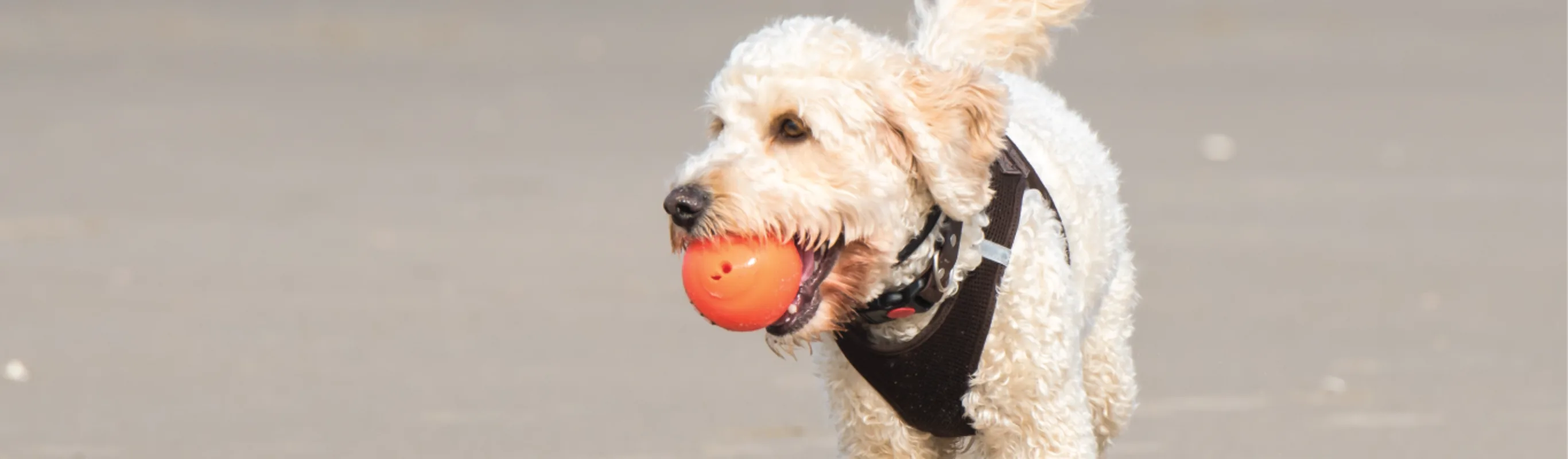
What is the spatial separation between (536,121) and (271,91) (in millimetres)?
2714

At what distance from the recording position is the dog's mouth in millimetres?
4984

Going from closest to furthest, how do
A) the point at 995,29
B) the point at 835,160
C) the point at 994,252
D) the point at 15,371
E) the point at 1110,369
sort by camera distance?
1. the point at 835,160
2. the point at 994,252
3. the point at 1110,369
4. the point at 995,29
5. the point at 15,371

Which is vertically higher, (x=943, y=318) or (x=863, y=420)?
(x=943, y=318)

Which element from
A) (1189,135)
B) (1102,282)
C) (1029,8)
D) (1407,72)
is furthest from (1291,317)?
(1407,72)

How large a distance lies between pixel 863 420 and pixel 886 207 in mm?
795

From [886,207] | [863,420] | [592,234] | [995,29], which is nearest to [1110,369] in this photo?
[863,420]

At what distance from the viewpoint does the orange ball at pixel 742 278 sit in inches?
191

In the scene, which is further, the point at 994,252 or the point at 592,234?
the point at 592,234

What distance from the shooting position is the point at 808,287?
5.01 meters

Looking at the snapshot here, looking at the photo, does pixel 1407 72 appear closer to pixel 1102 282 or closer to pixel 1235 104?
pixel 1235 104

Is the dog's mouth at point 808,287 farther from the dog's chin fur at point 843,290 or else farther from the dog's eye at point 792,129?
the dog's eye at point 792,129

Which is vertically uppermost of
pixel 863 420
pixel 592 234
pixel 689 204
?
pixel 592 234

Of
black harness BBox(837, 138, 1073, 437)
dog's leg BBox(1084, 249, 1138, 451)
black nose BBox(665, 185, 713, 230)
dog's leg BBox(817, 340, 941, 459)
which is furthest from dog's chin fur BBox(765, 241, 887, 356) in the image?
dog's leg BBox(1084, 249, 1138, 451)

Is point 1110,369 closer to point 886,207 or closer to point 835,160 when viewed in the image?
point 886,207
